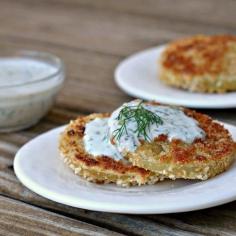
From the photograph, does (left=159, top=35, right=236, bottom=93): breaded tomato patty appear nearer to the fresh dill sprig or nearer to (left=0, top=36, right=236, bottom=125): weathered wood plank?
(left=0, top=36, right=236, bottom=125): weathered wood plank

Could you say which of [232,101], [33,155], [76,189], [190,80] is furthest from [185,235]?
[190,80]

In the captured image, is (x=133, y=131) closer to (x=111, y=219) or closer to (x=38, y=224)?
(x=111, y=219)

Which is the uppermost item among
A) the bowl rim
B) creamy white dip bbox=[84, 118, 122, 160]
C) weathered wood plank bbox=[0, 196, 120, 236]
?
creamy white dip bbox=[84, 118, 122, 160]

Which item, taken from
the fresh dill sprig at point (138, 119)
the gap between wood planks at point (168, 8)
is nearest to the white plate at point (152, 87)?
the fresh dill sprig at point (138, 119)

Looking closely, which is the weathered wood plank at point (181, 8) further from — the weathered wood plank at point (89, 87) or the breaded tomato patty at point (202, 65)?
the breaded tomato patty at point (202, 65)

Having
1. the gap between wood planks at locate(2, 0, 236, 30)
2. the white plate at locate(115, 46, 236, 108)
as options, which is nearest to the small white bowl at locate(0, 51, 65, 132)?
the white plate at locate(115, 46, 236, 108)

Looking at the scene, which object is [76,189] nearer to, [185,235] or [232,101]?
[185,235]
